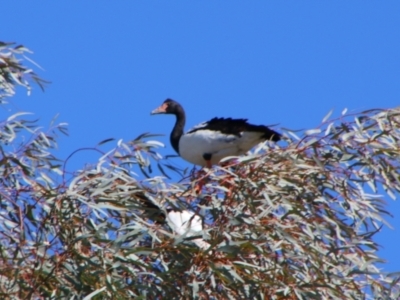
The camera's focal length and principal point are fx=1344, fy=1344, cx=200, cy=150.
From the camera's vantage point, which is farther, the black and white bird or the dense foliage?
the black and white bird

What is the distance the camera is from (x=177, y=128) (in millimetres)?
9555

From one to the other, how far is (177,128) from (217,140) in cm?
97

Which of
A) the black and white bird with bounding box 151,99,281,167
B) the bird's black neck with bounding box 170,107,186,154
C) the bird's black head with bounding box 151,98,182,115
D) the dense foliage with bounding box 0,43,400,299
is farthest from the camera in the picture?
the bird's black head with bounding box 151,98,182,115

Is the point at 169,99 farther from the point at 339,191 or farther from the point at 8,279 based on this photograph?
the point at 8,279

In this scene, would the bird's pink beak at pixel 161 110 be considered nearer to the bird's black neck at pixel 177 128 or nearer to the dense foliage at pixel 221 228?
the bird's black neck at pixel 177 128

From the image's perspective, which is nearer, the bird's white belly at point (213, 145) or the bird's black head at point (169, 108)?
the bird's white belly at point (213, 145)

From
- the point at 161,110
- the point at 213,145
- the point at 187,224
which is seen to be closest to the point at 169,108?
the point at 161,110

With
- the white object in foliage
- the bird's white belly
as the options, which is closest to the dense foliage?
the white object in foliage

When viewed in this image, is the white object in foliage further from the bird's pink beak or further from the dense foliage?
the bird's pink beak

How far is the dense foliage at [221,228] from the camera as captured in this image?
19.6 feet

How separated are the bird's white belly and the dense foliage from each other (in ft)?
5.35

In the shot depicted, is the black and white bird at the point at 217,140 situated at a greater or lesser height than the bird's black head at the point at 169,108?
lesser

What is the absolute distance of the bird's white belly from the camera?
27.6ft

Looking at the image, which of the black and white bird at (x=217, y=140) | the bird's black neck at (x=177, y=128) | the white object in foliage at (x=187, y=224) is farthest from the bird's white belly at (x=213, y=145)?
the white object in foliage at (x=187, y=224)
